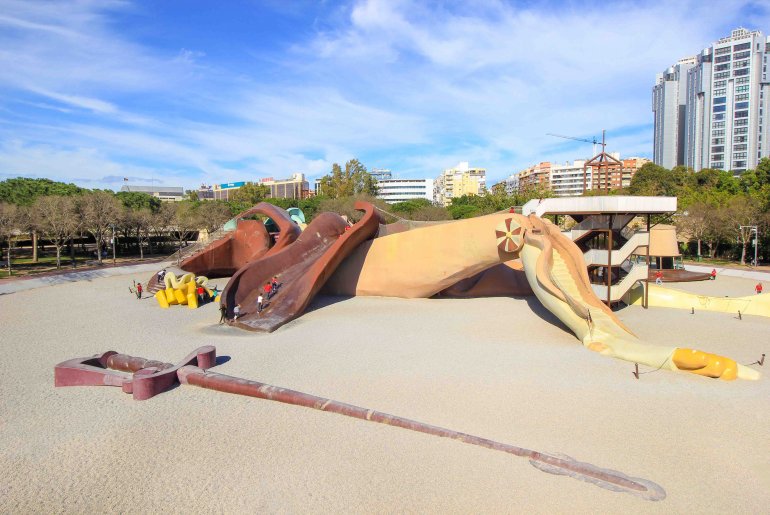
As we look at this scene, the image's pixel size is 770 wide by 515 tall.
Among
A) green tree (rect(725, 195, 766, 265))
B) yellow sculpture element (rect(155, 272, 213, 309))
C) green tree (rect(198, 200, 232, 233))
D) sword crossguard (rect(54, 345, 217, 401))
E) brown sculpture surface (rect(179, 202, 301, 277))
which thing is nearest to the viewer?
sword crossguard (rect(54, 345, 217, 401))

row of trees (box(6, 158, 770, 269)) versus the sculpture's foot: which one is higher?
row of trees (box(6, 158, 770, 269))

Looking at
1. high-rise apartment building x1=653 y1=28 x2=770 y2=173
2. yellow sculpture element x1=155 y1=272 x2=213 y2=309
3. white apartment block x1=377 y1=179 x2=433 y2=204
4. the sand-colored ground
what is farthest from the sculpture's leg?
white apartment block x1=377 y1=179 x2=433 y2=204

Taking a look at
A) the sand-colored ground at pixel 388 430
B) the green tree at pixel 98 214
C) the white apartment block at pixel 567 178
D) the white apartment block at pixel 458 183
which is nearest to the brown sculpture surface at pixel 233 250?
the sand-colored ground at pixel 388 430

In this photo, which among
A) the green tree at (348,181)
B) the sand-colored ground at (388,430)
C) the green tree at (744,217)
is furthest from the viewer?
the green tree at (348,181)

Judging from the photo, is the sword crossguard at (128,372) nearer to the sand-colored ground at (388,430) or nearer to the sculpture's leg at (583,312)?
the sand-colored ground at (388,430)

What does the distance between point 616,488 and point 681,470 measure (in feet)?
4.53

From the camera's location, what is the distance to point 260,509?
7.01 meters

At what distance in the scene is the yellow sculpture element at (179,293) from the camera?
21.7 meters

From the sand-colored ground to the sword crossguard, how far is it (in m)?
0.33

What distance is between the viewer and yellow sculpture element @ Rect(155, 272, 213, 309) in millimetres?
21672

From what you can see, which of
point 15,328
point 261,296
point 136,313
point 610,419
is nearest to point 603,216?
point 610,419

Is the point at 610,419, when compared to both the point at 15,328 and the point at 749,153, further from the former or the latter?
the point at 749,153

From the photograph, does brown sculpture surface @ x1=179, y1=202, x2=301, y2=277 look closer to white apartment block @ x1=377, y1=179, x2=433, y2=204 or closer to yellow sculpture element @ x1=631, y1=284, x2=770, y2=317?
yellow sculpture element @ x1=631, y1=284, x2=770, y2=317

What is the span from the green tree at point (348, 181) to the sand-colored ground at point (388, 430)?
194 ft
